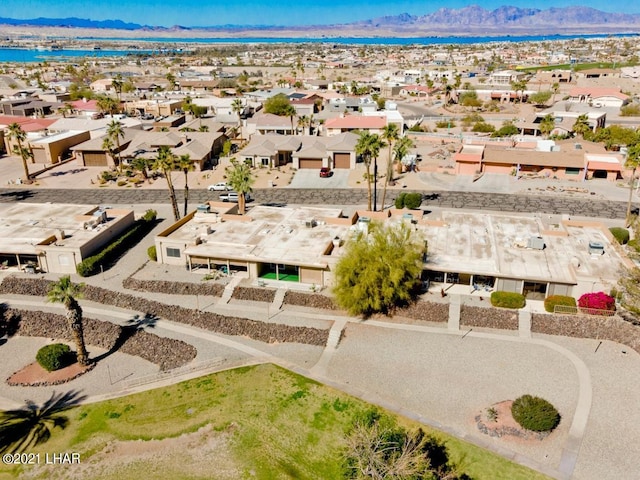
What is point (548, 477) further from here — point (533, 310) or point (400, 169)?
point (400, 169)

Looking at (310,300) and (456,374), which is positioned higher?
(310,300)

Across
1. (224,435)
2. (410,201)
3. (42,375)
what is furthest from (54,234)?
(410,201)

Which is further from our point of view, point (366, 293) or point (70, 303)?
point (366, 293)

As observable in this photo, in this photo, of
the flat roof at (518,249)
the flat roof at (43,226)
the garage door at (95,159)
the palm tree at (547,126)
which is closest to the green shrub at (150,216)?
the flat roof at (43,226)

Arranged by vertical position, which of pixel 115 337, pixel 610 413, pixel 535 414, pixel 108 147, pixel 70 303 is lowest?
pixel 610 413

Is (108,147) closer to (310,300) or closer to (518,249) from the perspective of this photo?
(310,300)

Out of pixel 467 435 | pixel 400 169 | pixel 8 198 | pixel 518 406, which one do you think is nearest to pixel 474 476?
pixel 467 435

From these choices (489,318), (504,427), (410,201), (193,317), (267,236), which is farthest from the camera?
(410,201)
